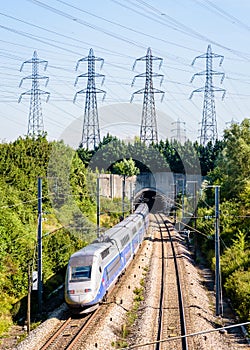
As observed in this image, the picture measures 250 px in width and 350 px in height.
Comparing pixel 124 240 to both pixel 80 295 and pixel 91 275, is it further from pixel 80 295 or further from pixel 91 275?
pixel 80 295

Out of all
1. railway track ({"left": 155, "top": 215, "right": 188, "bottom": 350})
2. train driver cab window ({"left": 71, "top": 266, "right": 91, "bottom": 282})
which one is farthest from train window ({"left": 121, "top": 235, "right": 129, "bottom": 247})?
train driver cab window ({"left": 71, "top": 266, "right": 91, "bottom": 282})

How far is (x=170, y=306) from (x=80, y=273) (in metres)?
4.40

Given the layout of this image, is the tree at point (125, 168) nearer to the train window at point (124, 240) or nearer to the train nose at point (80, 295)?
the train window at point (124, 240)

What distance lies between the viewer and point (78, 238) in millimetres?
32625

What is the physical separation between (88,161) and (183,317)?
44.1 metres

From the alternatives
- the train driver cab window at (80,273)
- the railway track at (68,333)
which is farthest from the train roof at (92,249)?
the railway track at (68,333)

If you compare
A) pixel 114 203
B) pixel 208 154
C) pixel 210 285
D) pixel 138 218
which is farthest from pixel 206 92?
pixel 210 285

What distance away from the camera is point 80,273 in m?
19.4

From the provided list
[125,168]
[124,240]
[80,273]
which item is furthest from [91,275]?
[125,168]

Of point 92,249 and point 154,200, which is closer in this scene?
point 92,249

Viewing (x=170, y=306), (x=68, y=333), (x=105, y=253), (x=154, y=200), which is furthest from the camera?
(x=154, y=200)

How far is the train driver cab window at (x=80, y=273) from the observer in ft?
63.1

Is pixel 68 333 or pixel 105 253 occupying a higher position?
pixel 105 253

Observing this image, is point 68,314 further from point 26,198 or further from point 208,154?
point 208,154
